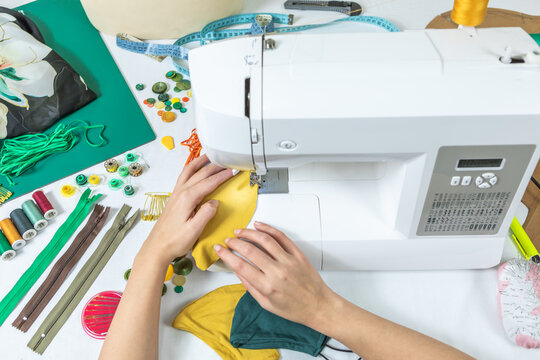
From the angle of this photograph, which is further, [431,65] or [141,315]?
[141,315]

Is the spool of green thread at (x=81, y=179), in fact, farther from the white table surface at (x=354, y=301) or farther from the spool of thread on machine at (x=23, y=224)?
the spool of thread on machine at (x=23, y=224)

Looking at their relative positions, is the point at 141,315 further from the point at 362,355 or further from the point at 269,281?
the point at 362,355

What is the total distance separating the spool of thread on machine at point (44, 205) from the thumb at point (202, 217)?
510 mm

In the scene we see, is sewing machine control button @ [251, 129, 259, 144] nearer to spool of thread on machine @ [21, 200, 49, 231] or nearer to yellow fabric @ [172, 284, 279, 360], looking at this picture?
yellow fabric @ [172, 284, 279, 360]

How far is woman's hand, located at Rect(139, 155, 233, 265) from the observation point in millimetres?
1104

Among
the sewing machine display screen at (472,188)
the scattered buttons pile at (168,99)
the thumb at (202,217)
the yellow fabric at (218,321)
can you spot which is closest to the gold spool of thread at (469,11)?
the sewing machine display screen at (472,188)

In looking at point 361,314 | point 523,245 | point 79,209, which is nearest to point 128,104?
point 79,209

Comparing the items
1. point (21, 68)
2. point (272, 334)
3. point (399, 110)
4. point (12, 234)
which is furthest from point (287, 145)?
point (21, 68)

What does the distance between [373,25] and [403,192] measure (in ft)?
3.40

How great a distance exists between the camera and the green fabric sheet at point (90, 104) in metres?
1.49

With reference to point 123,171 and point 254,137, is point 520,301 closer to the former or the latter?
point 254,137

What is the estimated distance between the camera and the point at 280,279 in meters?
1.00

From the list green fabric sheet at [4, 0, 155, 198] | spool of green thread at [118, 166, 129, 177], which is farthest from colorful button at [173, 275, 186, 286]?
green fabric sheet at [4, 0, 155, 198]

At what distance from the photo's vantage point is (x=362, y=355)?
982 millimetres
